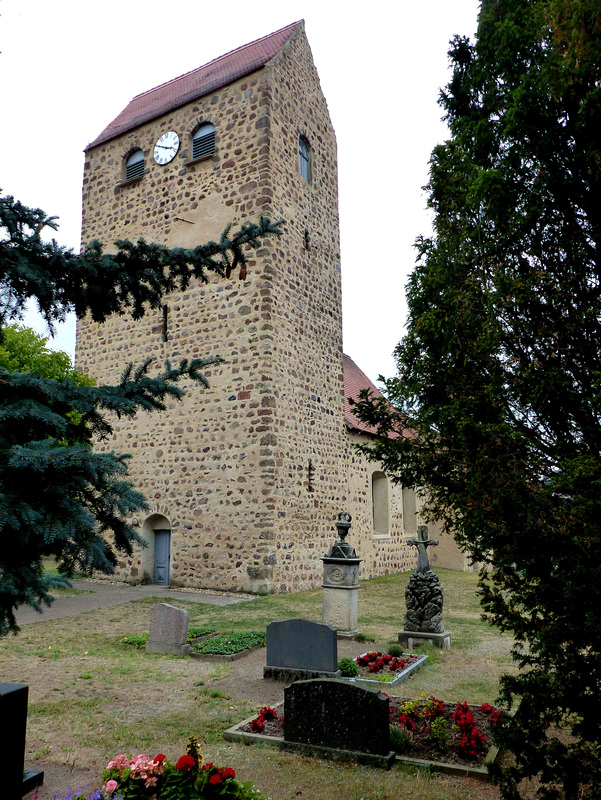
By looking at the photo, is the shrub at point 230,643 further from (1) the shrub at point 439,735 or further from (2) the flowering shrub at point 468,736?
(2) the flowering shrub at point 468,736

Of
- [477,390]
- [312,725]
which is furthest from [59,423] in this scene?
[477,390]

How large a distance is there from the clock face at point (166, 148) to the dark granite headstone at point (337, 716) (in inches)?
586

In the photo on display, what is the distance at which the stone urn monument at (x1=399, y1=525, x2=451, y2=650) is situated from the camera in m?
8.74

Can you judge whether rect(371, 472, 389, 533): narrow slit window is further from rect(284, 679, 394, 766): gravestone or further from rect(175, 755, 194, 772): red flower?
rect(175, 755, 194, 772): red flower

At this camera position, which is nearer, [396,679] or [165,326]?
[396,679]

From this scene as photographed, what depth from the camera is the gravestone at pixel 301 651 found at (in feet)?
22.5

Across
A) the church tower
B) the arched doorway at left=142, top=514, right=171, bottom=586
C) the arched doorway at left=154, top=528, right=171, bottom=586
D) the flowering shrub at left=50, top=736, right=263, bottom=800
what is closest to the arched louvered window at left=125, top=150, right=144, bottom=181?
the church tower

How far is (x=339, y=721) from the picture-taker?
4891 mm

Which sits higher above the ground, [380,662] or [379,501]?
[379,501]

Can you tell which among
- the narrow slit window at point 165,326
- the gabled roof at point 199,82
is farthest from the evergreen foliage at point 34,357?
the gabled roof at point 199,82

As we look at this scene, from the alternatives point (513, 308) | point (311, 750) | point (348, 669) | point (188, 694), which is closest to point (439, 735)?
point (311, 750)

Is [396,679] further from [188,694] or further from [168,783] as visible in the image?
[168,783]

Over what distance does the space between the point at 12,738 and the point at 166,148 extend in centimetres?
1565

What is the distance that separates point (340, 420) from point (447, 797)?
508 inches
